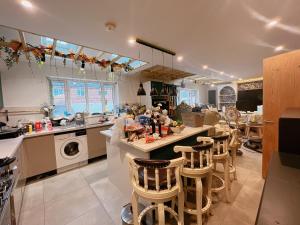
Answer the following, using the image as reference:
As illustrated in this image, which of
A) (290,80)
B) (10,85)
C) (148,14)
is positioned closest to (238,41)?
(290,80)

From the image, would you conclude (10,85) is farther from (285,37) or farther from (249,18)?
(285,37)

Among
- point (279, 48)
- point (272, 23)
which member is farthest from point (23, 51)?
point (279, 48)

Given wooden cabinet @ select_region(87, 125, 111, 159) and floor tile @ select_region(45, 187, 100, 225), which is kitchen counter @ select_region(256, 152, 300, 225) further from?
wooden cabinet @ select_region(87, 125, 111, 159)

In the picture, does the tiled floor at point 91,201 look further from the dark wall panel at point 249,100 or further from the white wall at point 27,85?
Answer: the dark wall panel at point 249,100

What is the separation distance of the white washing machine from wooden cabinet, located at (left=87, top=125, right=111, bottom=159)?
0.30ft

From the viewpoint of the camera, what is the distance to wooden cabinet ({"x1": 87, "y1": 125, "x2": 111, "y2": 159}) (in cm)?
330

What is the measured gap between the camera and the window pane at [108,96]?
451 cm

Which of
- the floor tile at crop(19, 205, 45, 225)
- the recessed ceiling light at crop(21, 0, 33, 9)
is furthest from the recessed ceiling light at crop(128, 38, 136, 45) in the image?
the floor tile at crop(19, 205, 45, 225)

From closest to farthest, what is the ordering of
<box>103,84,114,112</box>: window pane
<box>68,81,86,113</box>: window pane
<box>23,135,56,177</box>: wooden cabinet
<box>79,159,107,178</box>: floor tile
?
<box>23,135,56,177</box>: wooden cabinet, <box>79,159,107,178</box>: floor tile, <box>68,81,86,113</box>: window pane, <box>103,84,114,112</box>: window pane

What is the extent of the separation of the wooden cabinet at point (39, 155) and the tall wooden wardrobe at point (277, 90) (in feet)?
11.9

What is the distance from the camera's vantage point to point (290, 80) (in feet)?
6.60

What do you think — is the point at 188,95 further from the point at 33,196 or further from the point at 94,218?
the point at 33,196

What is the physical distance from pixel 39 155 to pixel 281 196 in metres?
3.38

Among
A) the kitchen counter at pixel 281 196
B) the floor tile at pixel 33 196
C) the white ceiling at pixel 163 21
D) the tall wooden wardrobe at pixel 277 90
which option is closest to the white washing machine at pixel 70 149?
the floor tile at pixel 33 196
